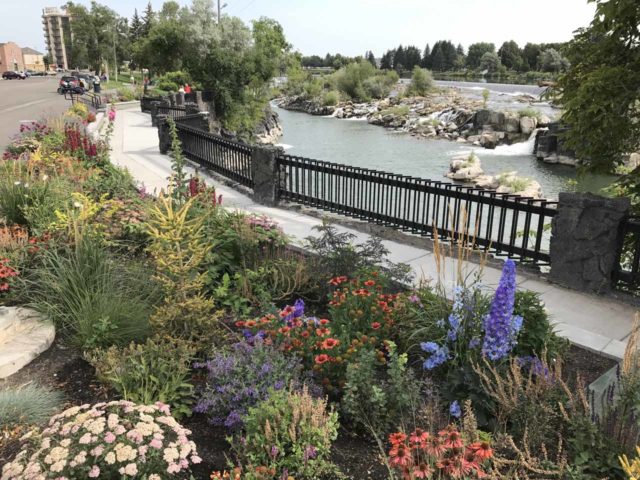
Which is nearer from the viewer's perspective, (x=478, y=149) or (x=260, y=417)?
(x=260, y=417)

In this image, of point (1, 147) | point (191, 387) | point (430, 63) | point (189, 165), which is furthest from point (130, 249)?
point (430, 63)

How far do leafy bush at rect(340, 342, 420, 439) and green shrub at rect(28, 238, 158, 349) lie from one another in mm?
1888

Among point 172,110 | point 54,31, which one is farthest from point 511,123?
point 54,31

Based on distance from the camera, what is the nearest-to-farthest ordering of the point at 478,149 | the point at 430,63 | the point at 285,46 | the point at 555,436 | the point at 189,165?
the point at 555,436 → the point at 189,165 → the point at 478,149 → the point at 285,46 → the point at 430,63

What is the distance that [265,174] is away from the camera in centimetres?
1023

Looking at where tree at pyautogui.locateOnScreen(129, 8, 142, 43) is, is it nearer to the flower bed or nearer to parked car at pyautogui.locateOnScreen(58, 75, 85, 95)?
parked car at pyautogui.locateOnScreen(58, 75, 85, 95)

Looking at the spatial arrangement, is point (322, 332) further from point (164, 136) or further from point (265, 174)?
point (164, 136)

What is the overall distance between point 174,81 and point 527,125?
26.3 meters

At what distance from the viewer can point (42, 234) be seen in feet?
19.6

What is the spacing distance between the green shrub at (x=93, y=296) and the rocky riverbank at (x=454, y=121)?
35969 mm

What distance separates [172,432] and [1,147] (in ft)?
53.5

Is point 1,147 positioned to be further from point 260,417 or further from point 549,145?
point 549,145

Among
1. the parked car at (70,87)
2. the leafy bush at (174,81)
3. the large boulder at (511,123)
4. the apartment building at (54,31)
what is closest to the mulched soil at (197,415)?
the leafy bush at (174,81)

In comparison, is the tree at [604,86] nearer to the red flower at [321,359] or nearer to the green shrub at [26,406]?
the red flower at [321,359]
